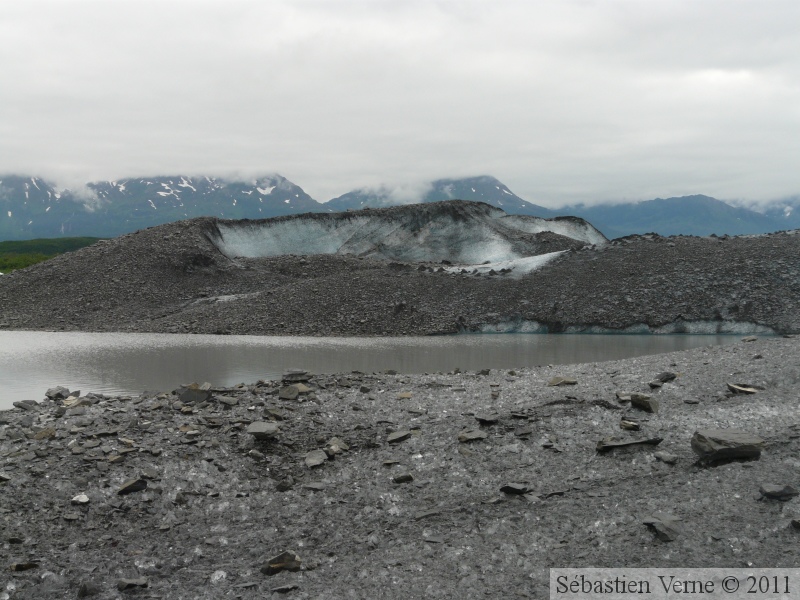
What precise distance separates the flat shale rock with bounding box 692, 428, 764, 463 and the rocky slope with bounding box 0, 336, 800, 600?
0.17 ft

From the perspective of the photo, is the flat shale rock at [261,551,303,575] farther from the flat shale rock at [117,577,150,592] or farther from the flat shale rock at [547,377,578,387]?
the flat shale rock at [547,377,578,387]

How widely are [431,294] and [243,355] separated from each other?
12977mm

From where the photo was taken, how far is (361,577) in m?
5.57

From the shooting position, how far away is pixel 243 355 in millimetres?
20750

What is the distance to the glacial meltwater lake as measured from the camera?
1591 cm

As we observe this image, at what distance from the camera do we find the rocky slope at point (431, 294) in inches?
1140

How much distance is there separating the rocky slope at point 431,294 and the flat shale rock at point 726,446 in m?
21.2

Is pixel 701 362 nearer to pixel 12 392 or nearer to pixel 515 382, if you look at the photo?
pixel 515 382

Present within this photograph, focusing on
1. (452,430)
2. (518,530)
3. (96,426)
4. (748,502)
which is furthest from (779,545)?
(96,426)

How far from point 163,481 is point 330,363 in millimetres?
11418

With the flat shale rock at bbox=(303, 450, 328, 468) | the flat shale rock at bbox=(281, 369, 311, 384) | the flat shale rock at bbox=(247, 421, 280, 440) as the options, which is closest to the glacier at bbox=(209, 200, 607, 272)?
the flat shale rock at bbox=(281, 369, 311, 384)

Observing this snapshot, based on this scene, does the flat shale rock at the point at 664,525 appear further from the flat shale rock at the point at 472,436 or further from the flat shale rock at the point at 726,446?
the flat shale rock at the point at 472,436

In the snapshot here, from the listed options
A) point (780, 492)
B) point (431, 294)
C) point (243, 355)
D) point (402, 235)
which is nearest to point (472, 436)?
point (780, 492)

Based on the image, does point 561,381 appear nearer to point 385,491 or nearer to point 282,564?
point 385,491
